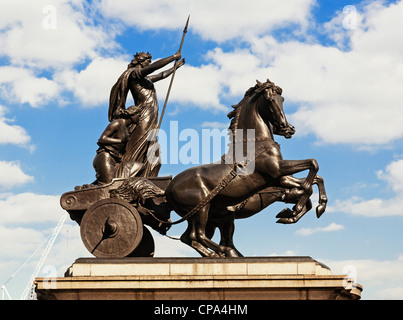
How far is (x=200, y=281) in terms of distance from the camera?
12344mm

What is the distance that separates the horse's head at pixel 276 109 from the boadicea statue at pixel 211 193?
0.06 ft

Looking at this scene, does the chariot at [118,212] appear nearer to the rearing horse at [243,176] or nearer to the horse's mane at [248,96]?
the rearing horse at [243,176]

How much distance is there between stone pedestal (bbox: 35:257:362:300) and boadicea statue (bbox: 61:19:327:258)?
0.71 meters

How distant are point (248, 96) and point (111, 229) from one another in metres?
3.60

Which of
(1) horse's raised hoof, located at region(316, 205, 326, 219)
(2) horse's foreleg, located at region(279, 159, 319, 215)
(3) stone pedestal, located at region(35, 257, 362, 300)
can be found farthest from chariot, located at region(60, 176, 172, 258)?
(1) horse's raised hoof, located at region(316, 205, 326, 219)

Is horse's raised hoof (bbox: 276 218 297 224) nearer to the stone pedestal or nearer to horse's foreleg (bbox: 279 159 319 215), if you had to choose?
horse's foreleg (bbox: 279 159 319 215)

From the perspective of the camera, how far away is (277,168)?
13.4 metres

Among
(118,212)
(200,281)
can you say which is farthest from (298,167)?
(118,212)

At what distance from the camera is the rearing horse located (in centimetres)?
1344

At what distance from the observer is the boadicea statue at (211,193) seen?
44.2ft

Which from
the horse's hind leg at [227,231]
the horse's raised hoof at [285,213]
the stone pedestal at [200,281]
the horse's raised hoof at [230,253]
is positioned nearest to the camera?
the stone pedestal at [200,281]

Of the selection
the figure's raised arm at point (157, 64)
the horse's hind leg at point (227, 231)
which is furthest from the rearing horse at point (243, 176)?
the figure's raised arm at point (157, 64)

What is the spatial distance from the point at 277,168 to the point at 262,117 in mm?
1145

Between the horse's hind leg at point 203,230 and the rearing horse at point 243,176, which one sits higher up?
the rearing horse at point 243,176
